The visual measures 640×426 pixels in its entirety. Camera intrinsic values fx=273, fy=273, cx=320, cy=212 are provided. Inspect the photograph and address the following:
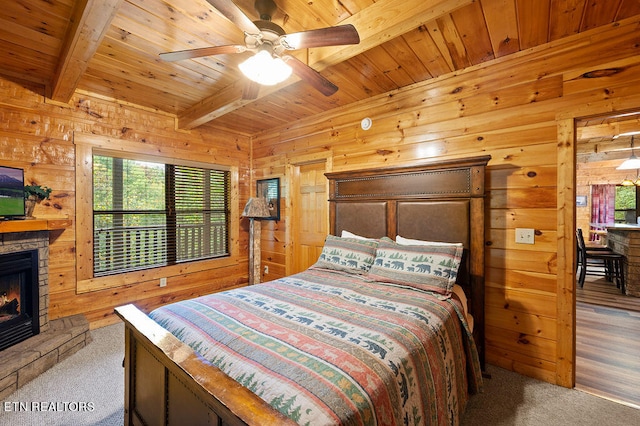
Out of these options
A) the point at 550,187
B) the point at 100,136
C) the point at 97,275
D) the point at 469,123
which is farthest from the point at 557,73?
the point at 97,275

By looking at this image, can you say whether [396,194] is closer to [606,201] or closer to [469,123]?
[469,123]

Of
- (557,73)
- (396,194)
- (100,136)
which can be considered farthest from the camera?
(100,136)

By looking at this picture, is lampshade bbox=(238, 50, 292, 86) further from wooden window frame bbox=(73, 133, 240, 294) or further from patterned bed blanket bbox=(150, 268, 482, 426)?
wooden window frame bbox=(73, 133, 240, 294)

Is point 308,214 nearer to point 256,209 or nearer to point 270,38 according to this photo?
point 256,209

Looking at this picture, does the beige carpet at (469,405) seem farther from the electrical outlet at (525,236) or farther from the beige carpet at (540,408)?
the electrical outlet at (525,236)

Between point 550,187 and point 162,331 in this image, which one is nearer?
point 162,331

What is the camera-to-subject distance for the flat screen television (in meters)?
2.28

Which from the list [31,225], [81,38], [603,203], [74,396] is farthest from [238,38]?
[603,203]

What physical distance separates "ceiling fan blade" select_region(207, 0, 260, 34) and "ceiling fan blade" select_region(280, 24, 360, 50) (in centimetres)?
18

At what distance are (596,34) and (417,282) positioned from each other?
7.10 ft

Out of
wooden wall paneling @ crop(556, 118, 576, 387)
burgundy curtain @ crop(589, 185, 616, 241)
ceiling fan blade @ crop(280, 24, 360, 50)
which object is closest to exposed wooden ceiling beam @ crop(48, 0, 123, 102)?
ceiling fan blade @ crop(280, 24, 360, 50)

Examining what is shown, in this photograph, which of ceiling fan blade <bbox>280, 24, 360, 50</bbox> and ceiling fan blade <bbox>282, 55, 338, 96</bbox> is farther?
ceiling fan blade <bbox>282, 55, 338, 96</bbox>

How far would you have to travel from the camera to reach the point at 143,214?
3436 mm

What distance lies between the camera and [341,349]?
46.3 inches
